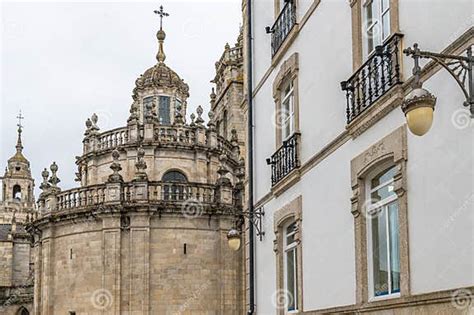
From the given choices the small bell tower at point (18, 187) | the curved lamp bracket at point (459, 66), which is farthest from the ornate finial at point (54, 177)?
the small bell tower at point (18, 187)

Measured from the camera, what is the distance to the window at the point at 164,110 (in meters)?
38.9

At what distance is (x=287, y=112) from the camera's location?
13.9 metres

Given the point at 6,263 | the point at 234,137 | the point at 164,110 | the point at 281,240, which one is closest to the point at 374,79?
the point at 281,240

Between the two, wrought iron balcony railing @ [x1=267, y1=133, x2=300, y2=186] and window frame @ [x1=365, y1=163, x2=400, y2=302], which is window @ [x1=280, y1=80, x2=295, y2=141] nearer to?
wrought iron balcony railing @ [x1=267, y1=133, x2=300, y2=186]

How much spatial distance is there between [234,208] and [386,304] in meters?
23.2

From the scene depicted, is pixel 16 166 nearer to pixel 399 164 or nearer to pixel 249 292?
pixel 249 292

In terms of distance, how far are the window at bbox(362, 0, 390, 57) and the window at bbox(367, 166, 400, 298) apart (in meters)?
1.68

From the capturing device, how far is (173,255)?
31375 mm

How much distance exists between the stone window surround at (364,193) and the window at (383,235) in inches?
3.5

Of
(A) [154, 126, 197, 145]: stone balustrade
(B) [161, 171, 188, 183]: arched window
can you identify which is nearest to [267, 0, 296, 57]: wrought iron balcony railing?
(A) [154, 126, 197, 145]: stone balustrade

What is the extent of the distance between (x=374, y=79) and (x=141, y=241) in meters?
22.6

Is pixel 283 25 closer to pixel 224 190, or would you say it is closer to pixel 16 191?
pixel 224 190

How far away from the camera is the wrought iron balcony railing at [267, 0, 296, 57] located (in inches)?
525

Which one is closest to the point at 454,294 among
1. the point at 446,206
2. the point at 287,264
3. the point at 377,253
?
the point at 446,206
